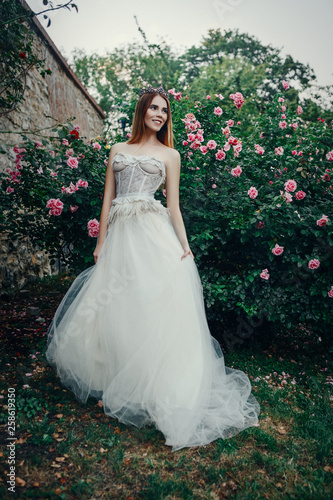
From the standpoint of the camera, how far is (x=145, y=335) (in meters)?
2.36

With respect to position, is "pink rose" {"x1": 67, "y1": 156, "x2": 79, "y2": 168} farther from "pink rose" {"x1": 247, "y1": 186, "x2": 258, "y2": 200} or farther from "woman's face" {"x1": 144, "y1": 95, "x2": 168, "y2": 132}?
"pink rose" {"x1": 247, "y1": 186, "x2": 258, "y2": 200}

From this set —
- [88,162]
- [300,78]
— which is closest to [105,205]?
[88,162]

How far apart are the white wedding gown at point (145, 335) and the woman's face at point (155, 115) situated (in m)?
0.33

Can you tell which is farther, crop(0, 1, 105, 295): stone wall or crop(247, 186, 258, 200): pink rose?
crop(0, 1, 105, 295): stone wall

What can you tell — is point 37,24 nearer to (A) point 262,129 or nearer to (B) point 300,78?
(A) point 262,129

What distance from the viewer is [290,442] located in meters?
2.35

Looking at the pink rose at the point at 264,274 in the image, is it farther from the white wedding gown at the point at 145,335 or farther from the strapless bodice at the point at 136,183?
the strapless bodice at the point at 136,183

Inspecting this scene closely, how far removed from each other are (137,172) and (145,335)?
127cm

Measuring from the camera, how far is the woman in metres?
2.31

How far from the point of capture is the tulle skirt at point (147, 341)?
230cm

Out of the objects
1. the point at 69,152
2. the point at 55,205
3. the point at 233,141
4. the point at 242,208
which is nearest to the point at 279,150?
the point at 233,141

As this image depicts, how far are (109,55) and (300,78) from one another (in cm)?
1107

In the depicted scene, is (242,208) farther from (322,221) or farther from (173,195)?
(173,195)

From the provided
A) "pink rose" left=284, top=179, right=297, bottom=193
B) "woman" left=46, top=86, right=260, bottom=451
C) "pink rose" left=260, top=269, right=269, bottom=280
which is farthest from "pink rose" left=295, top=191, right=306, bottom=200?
"woman" left=46, top=86, right=260, bottom=451
